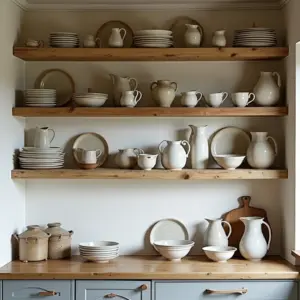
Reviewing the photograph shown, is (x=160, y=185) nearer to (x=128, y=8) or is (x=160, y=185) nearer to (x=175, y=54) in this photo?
(x=175, y=54)

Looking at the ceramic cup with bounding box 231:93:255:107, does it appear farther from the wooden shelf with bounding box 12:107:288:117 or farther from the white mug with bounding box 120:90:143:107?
the white mug with bounding box 120:90:143:107

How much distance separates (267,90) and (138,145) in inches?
33.8

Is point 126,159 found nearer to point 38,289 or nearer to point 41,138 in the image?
point 41,138

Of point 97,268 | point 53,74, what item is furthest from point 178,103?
point 97,268

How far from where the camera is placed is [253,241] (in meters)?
3.74

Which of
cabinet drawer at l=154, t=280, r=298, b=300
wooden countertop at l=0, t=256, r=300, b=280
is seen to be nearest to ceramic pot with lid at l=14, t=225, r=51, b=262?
wooden countertop at l=0, t=256, r=300, b=280

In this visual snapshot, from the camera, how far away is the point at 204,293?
347 centimetres

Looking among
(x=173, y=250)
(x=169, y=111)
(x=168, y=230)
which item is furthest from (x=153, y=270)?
(x=169, y=111)

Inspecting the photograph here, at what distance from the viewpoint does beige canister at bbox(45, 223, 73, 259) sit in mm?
3822

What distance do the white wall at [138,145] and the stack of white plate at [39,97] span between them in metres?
0.20

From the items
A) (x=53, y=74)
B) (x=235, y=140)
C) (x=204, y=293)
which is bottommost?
(x=204, y=293)

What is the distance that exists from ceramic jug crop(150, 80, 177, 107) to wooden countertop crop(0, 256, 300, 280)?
941 mm

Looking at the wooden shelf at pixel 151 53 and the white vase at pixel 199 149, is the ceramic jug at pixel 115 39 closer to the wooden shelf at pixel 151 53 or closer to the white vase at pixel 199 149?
the wooden shelf at pixel 151 53

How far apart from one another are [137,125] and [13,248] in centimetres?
106
